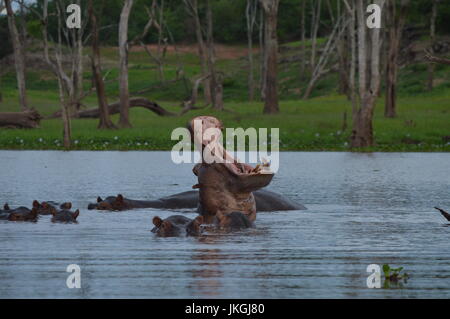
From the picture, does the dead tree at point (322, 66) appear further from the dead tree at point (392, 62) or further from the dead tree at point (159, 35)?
the dead tree at point (392, 62)

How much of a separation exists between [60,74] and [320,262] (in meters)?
28.5

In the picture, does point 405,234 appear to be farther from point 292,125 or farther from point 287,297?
point 292,125

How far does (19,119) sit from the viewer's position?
126 feet

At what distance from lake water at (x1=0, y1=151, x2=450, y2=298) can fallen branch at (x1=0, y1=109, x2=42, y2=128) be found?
18599 mm

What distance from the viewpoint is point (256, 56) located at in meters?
86.6

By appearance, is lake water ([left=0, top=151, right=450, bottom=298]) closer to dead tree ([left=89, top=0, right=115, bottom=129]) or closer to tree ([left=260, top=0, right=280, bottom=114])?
dead tree ([left=89, top=0, right=115, bottom=129])

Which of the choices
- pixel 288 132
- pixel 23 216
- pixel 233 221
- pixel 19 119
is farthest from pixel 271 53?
pixel 233 221

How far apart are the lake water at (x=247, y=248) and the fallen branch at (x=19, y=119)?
1860cm

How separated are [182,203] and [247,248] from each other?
4787mm

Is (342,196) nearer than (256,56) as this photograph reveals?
Yes

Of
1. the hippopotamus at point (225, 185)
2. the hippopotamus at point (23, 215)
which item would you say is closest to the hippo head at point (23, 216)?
the hippopotamus at point (23, 215)

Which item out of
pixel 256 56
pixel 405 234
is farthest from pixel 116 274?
pixel 256 56

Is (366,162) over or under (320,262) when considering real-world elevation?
under
